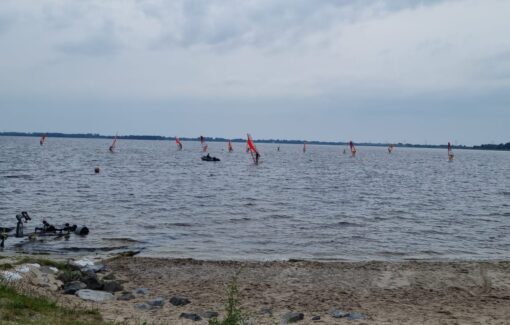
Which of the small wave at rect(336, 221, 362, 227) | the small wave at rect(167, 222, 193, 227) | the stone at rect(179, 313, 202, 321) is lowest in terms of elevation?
the small wave at rect(336, 221, 362, 227)

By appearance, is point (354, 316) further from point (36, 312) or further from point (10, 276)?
point (10, 276)

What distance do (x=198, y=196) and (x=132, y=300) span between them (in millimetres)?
23777

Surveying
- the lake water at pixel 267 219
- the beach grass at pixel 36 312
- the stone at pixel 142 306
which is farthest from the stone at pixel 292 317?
the lake water at pixel 267 219

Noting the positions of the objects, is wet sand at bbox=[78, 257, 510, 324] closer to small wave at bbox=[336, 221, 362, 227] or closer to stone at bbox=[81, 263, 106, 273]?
stone at bbox=[81, 263, 106, 273]

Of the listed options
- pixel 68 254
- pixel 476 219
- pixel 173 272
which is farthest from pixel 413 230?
pixel 68 254

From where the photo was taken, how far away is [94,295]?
444 inches

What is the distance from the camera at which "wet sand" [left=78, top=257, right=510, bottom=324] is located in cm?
1053

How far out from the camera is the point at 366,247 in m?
19.3

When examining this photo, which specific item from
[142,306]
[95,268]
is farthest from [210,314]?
[95,268]

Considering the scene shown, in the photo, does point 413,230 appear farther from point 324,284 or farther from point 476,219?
point 324,284

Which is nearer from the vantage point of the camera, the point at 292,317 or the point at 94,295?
the point at 292,317

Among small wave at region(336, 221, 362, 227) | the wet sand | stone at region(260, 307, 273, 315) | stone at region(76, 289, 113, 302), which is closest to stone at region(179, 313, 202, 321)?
the wet sand

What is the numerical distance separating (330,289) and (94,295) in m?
5.42

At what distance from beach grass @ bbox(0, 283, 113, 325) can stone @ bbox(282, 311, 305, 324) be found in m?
3.27
